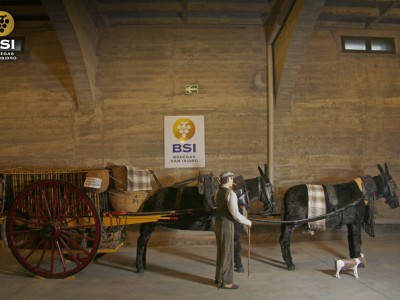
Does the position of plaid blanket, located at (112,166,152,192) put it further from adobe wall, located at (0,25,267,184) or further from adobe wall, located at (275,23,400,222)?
adobe wall, located at (275,23,400,222)

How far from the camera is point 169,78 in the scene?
338 inches

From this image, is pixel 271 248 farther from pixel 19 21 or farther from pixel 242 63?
pixel 19 21

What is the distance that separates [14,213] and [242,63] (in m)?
5.95

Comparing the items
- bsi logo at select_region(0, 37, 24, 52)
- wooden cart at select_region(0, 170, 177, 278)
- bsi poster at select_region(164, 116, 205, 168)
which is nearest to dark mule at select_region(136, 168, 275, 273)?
wooden cart at select_region(0, 170, 177, 278)

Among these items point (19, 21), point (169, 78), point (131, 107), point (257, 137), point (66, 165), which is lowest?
point (66, 165)

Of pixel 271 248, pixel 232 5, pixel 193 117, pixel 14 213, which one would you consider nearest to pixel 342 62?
pixel 232 5

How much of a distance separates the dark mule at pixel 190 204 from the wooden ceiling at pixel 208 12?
4271mm

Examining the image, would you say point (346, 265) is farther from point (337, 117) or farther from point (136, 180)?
point (337, 117)

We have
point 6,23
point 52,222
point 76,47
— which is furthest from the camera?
point 6,23

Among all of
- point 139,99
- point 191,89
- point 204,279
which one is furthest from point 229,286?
point 139,99

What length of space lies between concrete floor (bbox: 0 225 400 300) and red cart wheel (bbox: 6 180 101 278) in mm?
369

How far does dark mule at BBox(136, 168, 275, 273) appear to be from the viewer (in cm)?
571

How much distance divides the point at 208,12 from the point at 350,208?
5.46m

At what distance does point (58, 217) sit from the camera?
207 inches
